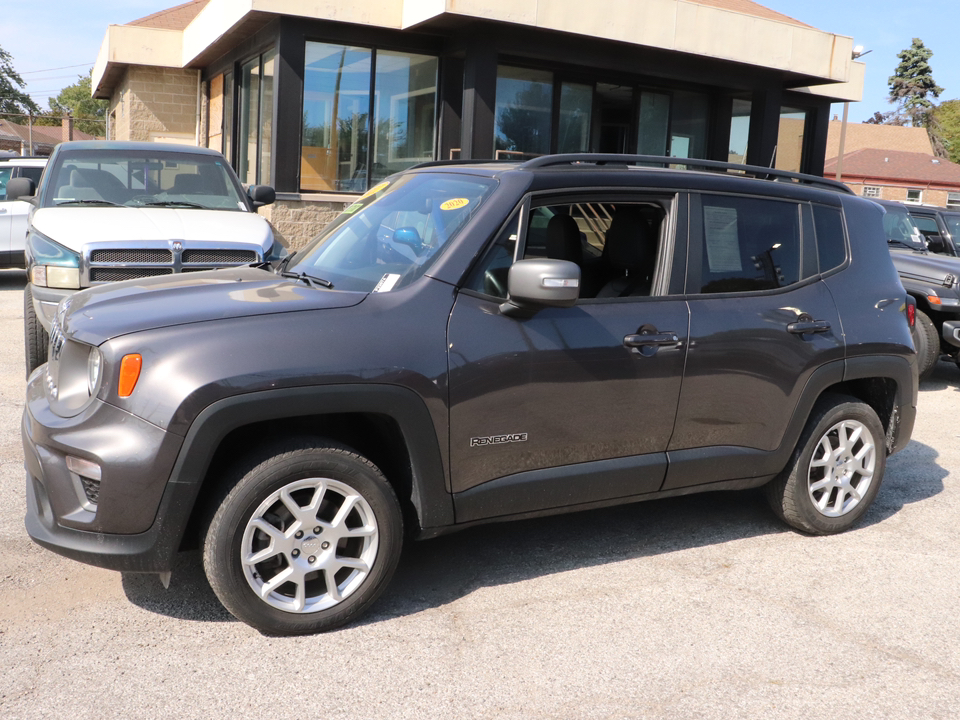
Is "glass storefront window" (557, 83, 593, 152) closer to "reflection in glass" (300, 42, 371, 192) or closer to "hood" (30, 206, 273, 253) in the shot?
"reflection in glass" (300, 42, 371, 192)

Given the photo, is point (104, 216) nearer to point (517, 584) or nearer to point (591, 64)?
point (517, 584)

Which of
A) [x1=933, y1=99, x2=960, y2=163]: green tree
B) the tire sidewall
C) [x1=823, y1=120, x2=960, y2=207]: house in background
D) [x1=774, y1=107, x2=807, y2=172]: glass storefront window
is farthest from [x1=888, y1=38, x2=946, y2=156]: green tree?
the tire sidewall

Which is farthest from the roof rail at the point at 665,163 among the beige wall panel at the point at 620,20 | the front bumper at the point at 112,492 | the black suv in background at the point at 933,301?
the beige wall panel at the point at 620,20

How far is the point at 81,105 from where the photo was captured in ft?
355

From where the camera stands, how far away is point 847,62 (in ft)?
56.5

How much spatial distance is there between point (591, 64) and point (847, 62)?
5.18m

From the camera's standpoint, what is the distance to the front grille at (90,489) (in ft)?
10.9

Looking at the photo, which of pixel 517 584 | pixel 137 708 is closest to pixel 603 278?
pixel 517 584

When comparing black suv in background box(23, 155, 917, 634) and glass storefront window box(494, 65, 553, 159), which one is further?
glass storefront window box(494, 65, 553, 159)

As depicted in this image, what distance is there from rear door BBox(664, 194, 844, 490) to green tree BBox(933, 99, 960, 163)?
8125cm

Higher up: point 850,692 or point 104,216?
point 104,216

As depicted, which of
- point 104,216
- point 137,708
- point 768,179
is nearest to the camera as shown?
point 137,708

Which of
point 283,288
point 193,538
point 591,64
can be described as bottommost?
point 193,538

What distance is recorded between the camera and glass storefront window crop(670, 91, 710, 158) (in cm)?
1808
